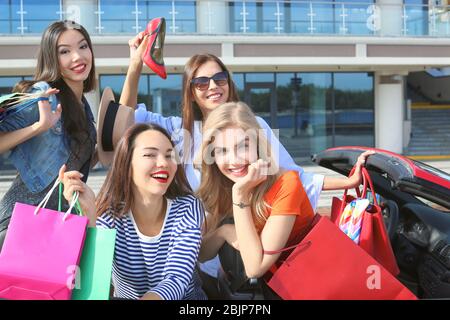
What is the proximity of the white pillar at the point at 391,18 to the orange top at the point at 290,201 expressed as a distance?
1384 cm

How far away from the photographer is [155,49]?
2283mm

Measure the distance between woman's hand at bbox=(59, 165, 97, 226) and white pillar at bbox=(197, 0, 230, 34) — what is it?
40.2 feet

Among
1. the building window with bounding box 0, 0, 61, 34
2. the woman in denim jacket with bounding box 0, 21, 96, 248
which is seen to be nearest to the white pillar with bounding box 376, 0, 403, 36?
the building window with bounding box 0, 0, 61, 34

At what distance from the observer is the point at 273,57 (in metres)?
13.6

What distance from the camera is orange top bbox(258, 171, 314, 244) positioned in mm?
1725

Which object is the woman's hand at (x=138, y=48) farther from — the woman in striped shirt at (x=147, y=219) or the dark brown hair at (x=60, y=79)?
the woman in striped shirt at (x=147, y=219)

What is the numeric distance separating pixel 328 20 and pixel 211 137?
520 inches

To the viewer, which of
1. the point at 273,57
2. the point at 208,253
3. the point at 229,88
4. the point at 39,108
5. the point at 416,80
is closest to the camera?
the point at 39,108

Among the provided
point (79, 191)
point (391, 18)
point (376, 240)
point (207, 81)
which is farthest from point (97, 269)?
point (391, 18)

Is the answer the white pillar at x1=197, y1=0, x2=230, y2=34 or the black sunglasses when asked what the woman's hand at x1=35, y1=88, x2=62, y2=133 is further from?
the white pillar at x1=197, y1=0, x2=230, y2=34

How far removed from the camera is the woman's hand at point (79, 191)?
1598 mm

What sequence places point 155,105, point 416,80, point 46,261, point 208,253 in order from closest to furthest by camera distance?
point 46,261, point 208,253, point 155,105, point 416,80

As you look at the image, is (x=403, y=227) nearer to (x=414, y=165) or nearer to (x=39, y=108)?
(x=414, y=165)
